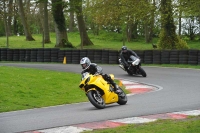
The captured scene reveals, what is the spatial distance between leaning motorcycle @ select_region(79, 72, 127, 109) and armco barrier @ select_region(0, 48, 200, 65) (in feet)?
47.0

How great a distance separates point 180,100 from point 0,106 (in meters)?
4.78

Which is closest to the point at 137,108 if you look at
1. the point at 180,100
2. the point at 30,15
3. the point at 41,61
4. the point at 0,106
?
the point at 180,100

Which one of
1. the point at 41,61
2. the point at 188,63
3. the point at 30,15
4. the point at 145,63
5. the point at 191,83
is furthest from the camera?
the point at 30,15

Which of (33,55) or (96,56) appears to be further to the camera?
(33,55)

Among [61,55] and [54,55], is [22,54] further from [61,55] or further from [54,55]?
[61,55]

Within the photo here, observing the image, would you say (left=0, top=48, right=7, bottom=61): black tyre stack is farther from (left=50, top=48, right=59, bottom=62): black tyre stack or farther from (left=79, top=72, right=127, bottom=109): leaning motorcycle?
(left=79, top=72, right=127, bottom=109): leaning motorcycle

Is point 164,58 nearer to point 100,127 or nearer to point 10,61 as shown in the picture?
point 10,61

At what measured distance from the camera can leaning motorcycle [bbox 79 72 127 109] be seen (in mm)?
10766

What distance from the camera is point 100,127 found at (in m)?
7.81

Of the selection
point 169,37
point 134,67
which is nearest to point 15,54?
point 169,37

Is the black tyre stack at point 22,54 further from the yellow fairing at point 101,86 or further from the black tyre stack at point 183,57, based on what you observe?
the yellow fairing at point 101,86

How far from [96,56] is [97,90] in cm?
1711

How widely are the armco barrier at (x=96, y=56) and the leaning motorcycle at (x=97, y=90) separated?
47.0 ft

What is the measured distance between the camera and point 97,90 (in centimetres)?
1093
